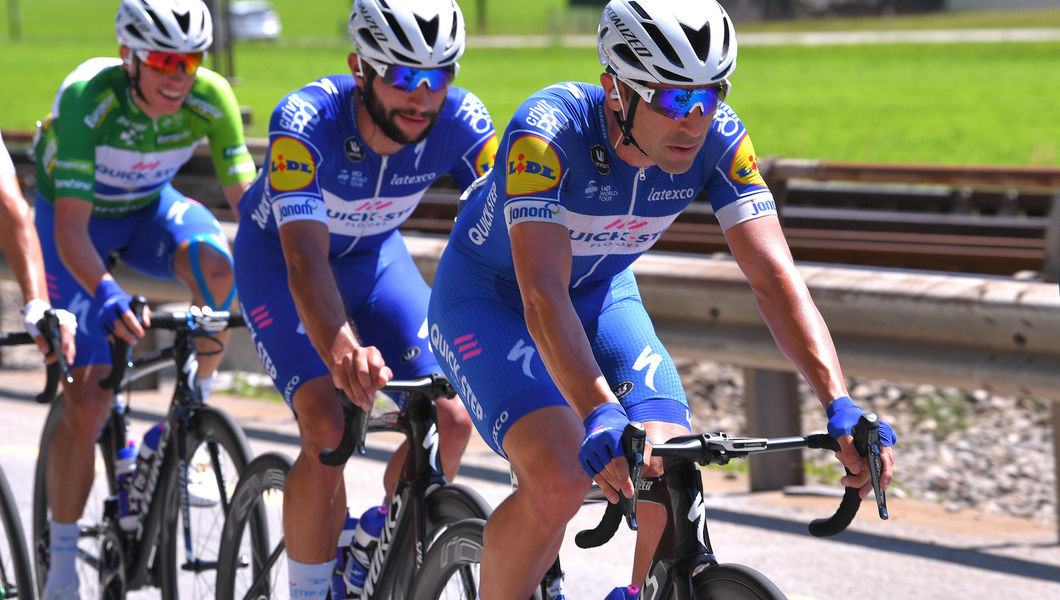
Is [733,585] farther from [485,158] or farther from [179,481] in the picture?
[179,481]

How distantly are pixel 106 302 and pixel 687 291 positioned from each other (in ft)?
9.54

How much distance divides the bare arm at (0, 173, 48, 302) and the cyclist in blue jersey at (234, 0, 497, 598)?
2.31 ft

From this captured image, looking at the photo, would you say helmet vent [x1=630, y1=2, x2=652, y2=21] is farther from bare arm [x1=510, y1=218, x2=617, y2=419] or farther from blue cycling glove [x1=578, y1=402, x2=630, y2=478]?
blue cycling glove [x1=578, y1=402, x2=630, y2=478]

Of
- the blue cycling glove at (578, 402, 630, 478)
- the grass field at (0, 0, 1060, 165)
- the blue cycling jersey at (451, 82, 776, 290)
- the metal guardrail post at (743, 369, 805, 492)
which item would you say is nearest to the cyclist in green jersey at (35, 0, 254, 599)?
the blue cycling jersey at (451, 82, 776, 290)

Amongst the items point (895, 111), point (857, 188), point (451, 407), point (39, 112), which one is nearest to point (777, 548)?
point (451, 407)

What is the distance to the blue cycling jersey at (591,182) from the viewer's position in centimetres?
360

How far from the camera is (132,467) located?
17.9 ft

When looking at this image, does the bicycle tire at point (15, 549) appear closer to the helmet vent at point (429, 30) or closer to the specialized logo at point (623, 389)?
the helmet vent at point (429, 30)

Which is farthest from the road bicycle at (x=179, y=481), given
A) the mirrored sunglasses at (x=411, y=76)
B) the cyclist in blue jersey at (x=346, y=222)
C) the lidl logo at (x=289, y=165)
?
the mirrored sunglasses at (x=411, y=76)

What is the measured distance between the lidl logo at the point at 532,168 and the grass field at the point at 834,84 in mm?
18815

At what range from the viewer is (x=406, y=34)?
14.1 ft

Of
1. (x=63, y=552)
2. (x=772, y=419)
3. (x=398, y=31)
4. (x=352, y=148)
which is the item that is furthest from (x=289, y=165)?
(x=772, y=419)

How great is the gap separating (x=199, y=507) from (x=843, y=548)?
2678mm

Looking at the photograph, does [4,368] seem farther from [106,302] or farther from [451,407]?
[451,407]
